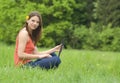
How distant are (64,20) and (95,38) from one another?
2.28 metres

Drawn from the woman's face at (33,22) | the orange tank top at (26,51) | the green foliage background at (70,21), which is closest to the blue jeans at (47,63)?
the orange tank top at (26,51)

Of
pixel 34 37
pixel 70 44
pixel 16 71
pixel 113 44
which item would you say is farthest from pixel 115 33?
pixel 16 71

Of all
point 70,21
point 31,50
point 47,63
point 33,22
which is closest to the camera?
point 47,63

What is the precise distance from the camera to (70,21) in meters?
24.3

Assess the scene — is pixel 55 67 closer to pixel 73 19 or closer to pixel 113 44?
pixel 113 44

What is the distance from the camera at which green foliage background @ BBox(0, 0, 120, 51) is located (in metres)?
22.7

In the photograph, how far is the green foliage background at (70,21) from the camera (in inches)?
892

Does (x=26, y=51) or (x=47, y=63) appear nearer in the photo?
(x=47, y=63)

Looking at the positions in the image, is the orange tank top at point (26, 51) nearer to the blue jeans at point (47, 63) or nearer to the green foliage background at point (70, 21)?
the blue jeans at point (47, 63)

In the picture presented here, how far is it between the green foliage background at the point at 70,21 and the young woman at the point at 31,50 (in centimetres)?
1407

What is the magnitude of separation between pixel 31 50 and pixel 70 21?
15.8 meters

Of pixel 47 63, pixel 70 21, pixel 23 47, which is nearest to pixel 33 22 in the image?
pixel 23 47

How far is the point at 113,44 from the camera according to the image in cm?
2231

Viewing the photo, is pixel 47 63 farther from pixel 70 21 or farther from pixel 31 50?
pixel 70 21
